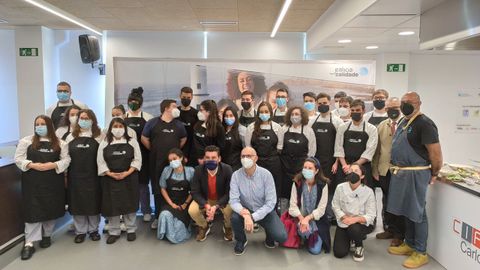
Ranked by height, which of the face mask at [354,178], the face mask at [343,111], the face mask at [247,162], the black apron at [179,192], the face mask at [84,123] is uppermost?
the face mask at [343,111]

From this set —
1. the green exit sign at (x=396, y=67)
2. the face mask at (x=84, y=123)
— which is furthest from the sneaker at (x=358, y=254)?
the green exit sign at (x=396, y=67)

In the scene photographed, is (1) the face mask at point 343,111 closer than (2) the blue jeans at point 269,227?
No

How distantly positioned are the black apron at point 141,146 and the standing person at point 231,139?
938 mm

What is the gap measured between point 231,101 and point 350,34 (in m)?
1.95

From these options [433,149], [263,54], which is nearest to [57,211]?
[433,149]

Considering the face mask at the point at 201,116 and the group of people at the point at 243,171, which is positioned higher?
the face mask at the point at 201,116

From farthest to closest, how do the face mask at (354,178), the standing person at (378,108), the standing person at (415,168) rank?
the standing person at (378,108)
the face mask at (354,178)
the standing person at (415,168)

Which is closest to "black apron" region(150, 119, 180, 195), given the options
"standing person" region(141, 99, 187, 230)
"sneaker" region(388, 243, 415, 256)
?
"standing person" region(141, 99, 187, 230)

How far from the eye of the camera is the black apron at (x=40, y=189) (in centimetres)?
340

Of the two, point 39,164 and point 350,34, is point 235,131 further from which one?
point 350,34

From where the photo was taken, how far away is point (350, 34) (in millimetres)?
5074

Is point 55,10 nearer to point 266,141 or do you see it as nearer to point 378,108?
point 266,141

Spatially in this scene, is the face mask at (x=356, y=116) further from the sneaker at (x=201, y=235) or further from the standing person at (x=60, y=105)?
the standing person at (x=60, y=105)

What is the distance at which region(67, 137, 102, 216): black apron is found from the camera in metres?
3.64
